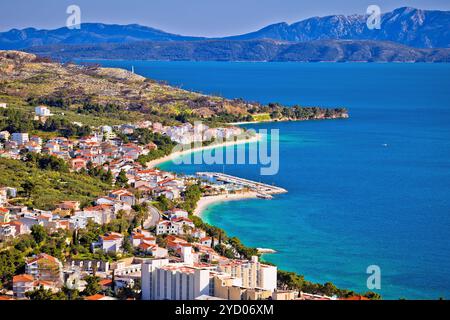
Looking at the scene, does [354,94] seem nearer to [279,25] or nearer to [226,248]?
[226,248]

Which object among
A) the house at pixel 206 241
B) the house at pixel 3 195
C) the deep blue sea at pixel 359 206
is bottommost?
the deep blue sea at pixel 359 206

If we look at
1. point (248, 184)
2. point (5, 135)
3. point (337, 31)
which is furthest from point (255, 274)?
point (337, 31)

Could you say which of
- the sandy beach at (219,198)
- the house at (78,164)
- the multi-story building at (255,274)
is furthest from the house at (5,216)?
the house at (78,164)

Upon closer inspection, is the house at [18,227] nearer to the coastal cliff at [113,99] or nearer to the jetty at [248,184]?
the jetty at [248,184]

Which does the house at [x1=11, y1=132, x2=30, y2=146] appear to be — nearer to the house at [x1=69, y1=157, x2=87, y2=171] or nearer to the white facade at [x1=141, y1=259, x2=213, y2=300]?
Answer: the house at [x1=69, y1=157, x2=87, y2=171]

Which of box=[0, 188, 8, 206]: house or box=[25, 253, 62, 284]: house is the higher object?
box=[0, 188, 8, 206]: house

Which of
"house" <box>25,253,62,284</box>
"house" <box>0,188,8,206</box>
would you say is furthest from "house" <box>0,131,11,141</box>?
"house" <box>25,253,62,284</box>
